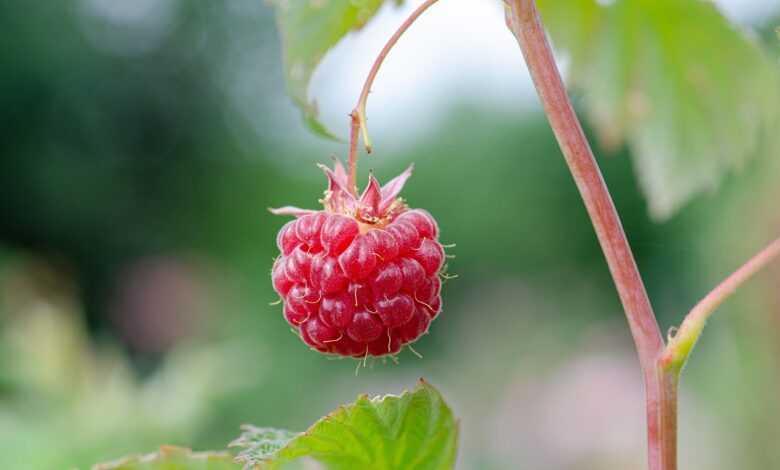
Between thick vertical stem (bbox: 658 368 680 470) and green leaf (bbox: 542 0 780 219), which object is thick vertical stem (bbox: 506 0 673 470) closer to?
thick vertical stem (bbox: 658 368 680 470)

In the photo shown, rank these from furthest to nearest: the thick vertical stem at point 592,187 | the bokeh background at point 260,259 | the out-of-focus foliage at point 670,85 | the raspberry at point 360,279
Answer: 1. the bokeh background at point 260,259
2. the out-of-focus foliage at point 670,85
3. the raspberry at point 360,279
4. the thick vertical stem at point 592,187

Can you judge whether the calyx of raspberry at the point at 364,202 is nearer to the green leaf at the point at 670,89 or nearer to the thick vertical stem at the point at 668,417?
the thick vertical stem at the point at 668,417

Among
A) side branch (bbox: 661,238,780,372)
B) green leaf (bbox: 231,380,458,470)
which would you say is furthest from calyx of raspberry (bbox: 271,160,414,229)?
side branch (bbox: 661,238,780,372)

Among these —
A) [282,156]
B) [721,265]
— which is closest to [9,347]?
[721,265]

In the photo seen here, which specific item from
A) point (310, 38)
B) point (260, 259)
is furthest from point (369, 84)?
point (260, 259)

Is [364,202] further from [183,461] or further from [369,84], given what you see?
[183,461]

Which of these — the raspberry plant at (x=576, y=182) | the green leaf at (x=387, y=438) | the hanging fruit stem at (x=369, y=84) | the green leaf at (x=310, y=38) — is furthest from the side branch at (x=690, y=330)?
the green leaf at (x=310, y=38)
